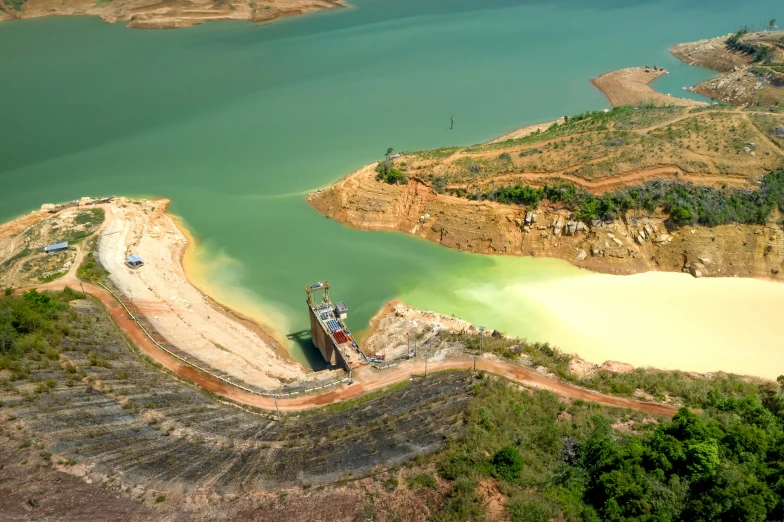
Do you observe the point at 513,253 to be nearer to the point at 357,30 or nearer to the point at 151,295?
the point at 151,295

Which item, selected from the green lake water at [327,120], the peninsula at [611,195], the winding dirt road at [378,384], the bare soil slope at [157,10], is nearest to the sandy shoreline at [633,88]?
the green lake water at [327,120]

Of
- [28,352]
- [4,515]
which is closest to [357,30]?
[28,352]

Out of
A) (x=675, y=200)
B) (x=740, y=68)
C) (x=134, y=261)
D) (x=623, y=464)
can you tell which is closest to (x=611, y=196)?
(x=675, y=200)

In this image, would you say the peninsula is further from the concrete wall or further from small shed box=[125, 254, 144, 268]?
small shed box=[125, 254, 144, 268]

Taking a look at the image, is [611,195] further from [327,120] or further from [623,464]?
[327,120]

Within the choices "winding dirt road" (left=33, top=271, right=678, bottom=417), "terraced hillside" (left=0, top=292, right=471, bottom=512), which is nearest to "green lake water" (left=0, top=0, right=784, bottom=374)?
"winding dirt road" (left=33, top=271, right=678, bottom=417)
